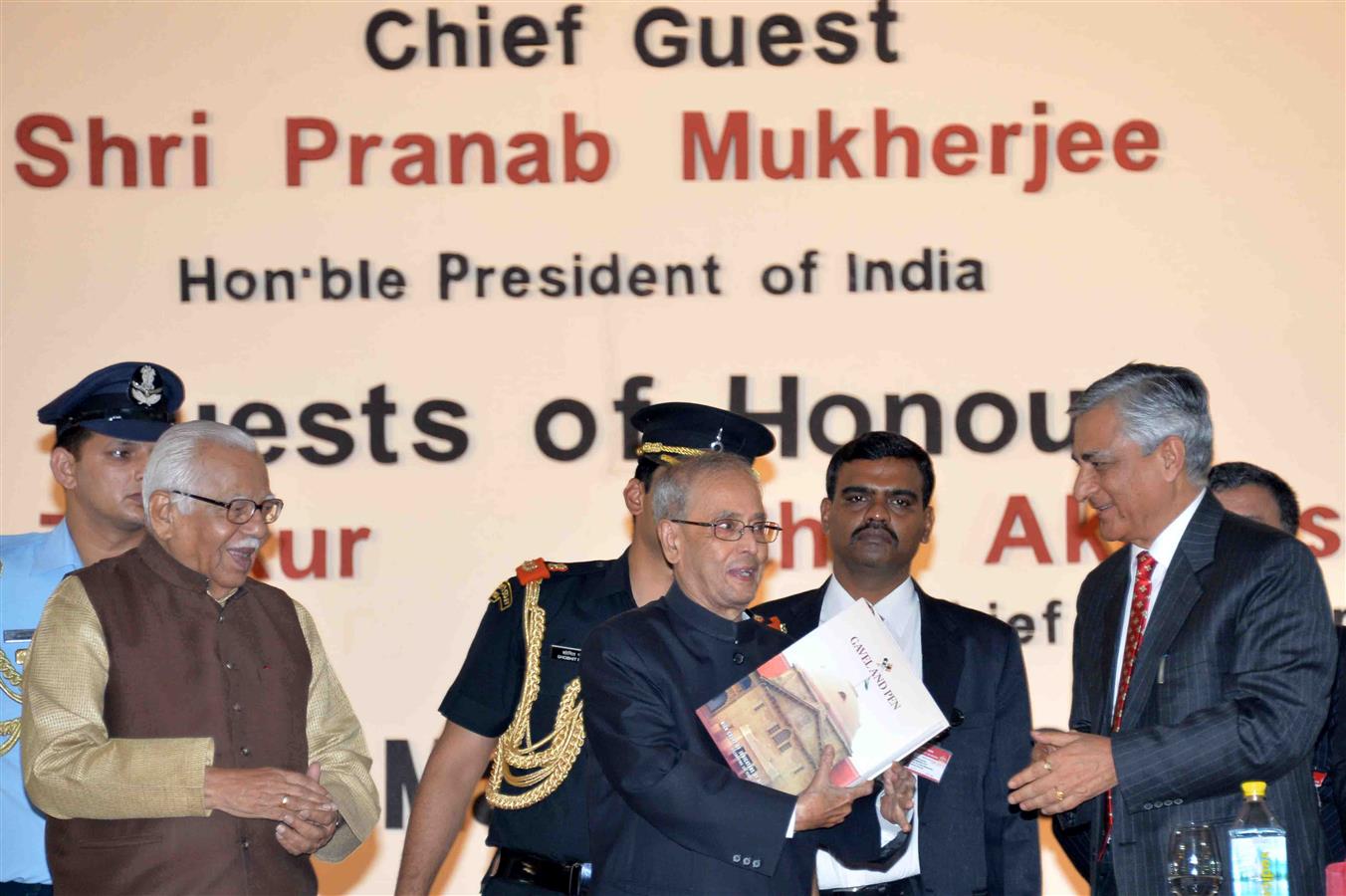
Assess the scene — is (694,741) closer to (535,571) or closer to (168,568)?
(535,571)

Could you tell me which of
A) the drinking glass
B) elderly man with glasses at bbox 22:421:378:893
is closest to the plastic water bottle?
the drinking glass

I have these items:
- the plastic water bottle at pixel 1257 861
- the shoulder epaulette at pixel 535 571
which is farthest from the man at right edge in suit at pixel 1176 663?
the shoulder epaulette at pixel 535 571

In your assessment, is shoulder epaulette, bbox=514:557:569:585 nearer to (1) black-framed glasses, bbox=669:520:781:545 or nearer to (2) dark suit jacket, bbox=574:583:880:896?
(2) dark suit jacket, bbox=574:583:880:896

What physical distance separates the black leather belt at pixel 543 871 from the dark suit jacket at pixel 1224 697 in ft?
3.74

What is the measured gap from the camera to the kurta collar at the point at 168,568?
309 cm

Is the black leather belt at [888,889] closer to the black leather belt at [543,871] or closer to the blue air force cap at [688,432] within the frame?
the black leather belt at [543,871]

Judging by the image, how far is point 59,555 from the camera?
12.4 feet

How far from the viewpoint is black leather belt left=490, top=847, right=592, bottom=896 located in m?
3.42

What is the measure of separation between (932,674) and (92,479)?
6.79 ft

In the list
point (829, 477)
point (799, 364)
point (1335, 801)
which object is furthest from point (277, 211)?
point (1335, 801)

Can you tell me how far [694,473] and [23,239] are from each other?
2.93 m

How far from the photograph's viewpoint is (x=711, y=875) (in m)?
2.88

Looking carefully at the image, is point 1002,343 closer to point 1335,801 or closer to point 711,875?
point 1335,801

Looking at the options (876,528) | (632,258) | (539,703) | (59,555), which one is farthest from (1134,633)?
(59,555)
